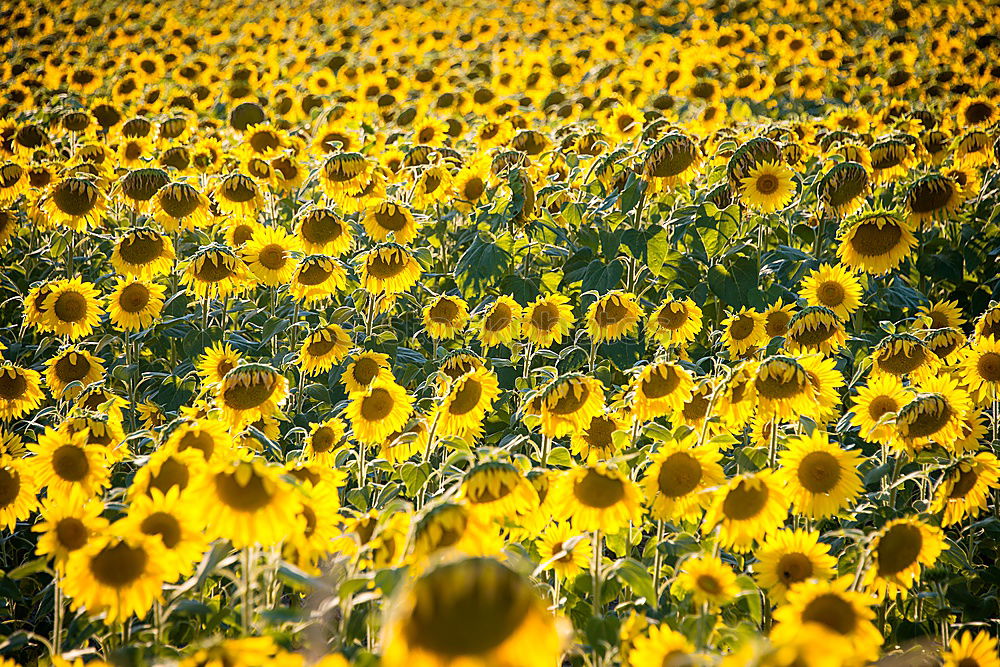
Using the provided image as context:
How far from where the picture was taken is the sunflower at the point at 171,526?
211 centimetres

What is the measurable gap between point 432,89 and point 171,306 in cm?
540

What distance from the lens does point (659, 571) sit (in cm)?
258

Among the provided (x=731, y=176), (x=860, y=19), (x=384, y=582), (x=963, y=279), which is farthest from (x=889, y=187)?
(x=860, y=19)

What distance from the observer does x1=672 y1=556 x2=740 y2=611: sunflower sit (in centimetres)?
220

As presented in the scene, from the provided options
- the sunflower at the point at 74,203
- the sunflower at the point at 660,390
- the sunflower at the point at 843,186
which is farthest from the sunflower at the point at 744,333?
the sunflower at the point at 74,203

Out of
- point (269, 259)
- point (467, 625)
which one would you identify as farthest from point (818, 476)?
point (269, 259)

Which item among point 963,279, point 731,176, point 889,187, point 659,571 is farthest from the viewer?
point 889,187

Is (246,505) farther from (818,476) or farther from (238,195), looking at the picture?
(238,195)

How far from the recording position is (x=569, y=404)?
2.90 meters

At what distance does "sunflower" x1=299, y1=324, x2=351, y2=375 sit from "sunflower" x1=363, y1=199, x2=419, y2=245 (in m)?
0.84

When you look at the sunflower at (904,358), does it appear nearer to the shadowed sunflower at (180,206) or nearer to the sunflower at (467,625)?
the sunflower at (467,625)

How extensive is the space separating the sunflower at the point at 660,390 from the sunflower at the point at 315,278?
158 cm

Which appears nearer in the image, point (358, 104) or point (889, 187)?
point (889, 187)

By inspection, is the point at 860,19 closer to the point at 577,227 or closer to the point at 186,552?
the point at 577,227
